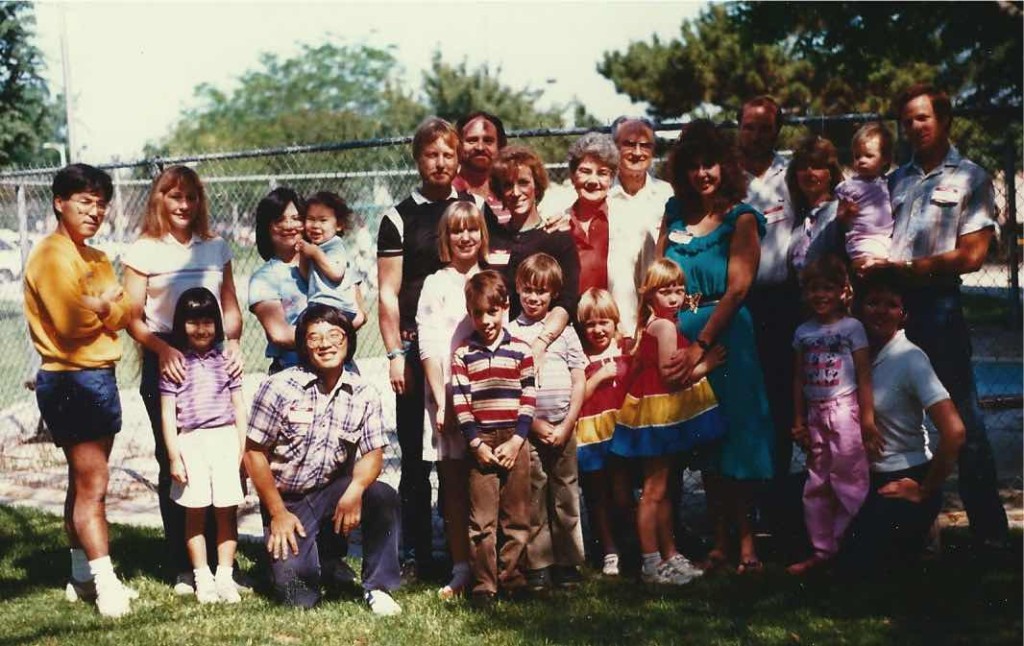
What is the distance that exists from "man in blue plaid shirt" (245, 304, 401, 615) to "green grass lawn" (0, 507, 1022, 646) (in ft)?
0.57

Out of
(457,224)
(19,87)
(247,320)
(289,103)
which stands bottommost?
(457,224)

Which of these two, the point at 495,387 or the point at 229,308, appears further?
the point at 229,308

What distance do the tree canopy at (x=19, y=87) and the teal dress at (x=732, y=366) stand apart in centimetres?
1969

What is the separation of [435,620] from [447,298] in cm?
135

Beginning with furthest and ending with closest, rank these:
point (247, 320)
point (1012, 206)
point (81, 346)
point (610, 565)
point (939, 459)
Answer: point (247, 320) → point (1012, 206) → point (610, 565) → point (81, 346) → point (939, 459)

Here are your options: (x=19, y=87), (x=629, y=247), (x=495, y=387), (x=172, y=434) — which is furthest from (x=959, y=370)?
(x=19, y=87)

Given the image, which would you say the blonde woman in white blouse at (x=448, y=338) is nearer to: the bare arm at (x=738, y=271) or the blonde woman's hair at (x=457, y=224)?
the blonde woman's hair at (x=457, y=224)

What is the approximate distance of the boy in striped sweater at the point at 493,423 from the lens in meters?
4.70

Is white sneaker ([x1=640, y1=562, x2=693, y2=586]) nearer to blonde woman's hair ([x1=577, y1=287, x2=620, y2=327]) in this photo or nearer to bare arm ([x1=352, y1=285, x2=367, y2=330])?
blonde woman's hair ([x1=577, y1=287, x2=620, y2=327])

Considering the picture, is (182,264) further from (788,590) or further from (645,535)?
(788,590)

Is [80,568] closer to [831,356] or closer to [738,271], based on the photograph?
[738,271]

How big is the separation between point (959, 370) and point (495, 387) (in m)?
2.04

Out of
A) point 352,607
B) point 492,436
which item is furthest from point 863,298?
point 352,607

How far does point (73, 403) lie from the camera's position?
481cm
